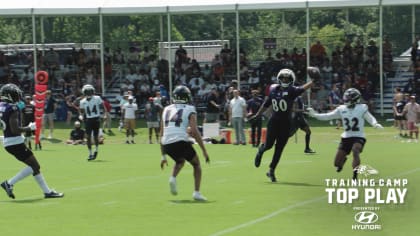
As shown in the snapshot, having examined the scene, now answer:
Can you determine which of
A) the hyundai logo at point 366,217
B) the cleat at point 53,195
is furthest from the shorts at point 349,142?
the cleat at point 53,195

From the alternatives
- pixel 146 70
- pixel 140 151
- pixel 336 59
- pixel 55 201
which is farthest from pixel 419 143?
pixel 55 201

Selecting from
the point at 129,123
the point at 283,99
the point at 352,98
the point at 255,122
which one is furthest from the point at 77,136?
the point at 352,98

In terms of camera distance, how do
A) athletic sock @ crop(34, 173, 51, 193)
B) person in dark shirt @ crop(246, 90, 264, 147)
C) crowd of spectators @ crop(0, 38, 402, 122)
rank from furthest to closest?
crowd of spectators @ crop(0, 38, 402, 122) → person in dark shirt @ crop(246, 90, 264, 147) → athletic sock @ crop(34, 173, 51, 193)

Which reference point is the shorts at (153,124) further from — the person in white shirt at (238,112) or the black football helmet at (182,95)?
the black football helmet at (182,95)

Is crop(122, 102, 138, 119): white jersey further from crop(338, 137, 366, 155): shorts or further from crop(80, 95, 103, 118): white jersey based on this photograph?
crop(338, 137, 366, 155): shorts

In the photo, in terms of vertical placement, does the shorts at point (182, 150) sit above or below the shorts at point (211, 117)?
above

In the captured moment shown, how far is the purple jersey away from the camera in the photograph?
19.9 meters

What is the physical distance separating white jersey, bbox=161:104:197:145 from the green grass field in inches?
41.5

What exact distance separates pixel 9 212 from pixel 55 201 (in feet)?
4.83

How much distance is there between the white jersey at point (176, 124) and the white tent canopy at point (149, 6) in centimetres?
2754

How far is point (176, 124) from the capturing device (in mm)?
16328

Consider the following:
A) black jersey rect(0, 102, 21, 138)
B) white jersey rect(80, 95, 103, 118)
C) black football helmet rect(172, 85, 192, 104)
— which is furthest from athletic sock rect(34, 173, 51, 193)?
white jersey rect(80, 95, 103, 118)

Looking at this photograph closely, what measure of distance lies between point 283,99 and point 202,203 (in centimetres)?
433

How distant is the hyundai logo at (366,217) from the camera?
1382 cm
